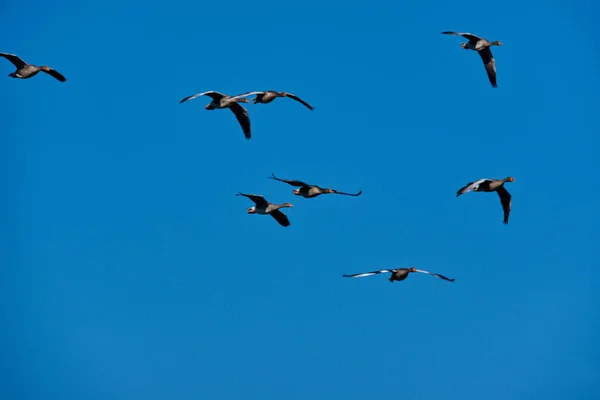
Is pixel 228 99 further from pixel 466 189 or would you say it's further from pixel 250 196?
pixel 466 189

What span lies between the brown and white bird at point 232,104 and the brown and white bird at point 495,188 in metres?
8.91

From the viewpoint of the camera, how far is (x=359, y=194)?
33812mm

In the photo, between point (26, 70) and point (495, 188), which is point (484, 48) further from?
point (26, 70)

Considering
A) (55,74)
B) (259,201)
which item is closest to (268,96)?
(259,201)

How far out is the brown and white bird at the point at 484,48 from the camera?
37.3 meters

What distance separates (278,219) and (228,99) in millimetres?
4878

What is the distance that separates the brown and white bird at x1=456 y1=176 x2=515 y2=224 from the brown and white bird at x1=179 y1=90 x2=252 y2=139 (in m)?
8.91

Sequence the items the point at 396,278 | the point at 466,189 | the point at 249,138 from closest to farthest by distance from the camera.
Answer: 1. the point at 466,189
2. the point at 396,278
3. the point at 249,138

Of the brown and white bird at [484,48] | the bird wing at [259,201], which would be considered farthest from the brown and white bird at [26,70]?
the brown and white bird at [484,48]

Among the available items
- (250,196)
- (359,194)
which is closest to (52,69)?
(250,196)

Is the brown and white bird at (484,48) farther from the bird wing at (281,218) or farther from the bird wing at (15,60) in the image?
the bird wing at (15,60)

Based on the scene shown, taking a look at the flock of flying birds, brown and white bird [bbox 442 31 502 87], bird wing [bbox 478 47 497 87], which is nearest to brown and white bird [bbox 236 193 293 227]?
the flock of flying birds

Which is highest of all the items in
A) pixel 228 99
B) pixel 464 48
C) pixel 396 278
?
pixel 464 48

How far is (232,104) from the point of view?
126ft
